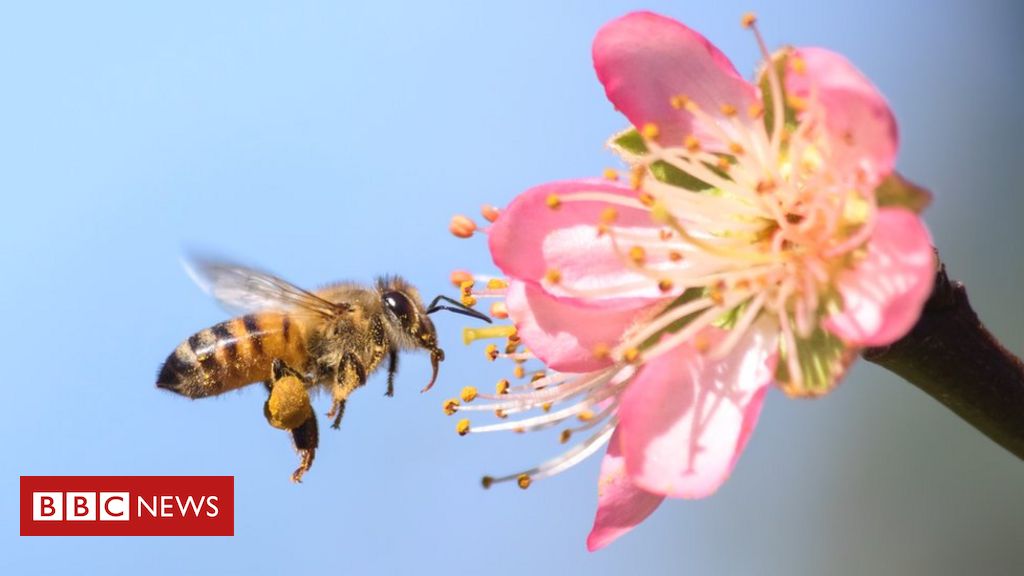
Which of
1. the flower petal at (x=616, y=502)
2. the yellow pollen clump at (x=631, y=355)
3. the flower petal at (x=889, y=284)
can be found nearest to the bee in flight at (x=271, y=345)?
the flower petal at (x=616, y=502)

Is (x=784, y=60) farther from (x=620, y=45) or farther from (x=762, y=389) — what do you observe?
(x=762, y=389)

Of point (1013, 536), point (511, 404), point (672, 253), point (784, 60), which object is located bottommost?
point (1013, 536)

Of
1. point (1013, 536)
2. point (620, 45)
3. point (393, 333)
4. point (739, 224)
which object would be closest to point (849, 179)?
point (739, 224)

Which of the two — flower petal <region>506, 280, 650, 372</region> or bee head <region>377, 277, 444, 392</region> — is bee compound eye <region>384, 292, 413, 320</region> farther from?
flower petal <region>506, 280, 650, 372</region>

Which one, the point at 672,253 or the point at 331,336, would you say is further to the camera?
the point at 331,336

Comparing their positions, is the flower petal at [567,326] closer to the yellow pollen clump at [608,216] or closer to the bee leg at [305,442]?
the yellow pollen clump at [608,216]

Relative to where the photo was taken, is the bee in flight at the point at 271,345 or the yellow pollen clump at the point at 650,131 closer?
the yellow pollen clump at the point at 650,131

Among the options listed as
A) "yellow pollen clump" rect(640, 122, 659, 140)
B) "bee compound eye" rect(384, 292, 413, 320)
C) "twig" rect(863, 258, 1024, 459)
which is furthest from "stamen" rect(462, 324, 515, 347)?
"bee compound eye" rect(384, 292, 413, 320)

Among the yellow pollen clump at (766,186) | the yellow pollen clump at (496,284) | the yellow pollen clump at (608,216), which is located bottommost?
the yellow pollen clump at (496,284)

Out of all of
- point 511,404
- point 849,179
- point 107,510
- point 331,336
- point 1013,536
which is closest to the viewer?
point 849,179
